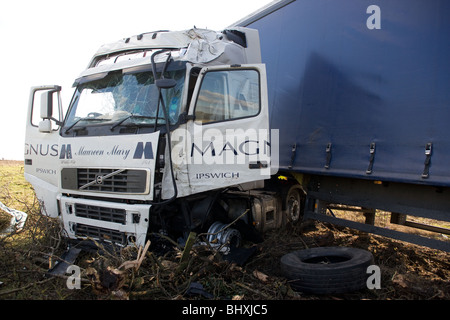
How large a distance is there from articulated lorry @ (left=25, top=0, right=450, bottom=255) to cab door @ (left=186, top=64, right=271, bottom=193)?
14 mm

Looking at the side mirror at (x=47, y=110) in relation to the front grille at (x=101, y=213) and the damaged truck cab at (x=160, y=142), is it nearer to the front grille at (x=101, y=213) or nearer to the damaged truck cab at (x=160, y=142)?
the damaged truck cab at (x=160, y=142)

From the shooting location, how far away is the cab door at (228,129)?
4359mm

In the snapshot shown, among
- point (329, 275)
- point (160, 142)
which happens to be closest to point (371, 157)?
point (329, 275)

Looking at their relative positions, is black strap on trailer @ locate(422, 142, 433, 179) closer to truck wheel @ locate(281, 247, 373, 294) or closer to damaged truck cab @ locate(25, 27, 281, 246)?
truck wheel @ locate(281, 247, 373, 294)

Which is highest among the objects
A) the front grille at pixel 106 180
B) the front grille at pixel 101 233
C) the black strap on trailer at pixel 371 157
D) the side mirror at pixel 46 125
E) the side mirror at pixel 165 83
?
the side mirror at pixel 165 83

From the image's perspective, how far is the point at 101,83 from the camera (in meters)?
5.04

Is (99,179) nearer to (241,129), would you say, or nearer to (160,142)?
(160,142)

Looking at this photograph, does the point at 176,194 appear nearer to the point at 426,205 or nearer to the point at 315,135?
the point at 315,135

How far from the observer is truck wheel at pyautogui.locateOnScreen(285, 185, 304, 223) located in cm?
619

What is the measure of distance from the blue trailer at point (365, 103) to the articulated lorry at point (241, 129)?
0.05 feet

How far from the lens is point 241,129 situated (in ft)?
15.1

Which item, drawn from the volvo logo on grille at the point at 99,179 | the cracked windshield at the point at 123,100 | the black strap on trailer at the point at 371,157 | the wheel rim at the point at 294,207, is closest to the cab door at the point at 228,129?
the cracked windshield at the point at 123,100

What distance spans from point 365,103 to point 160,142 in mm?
2756
